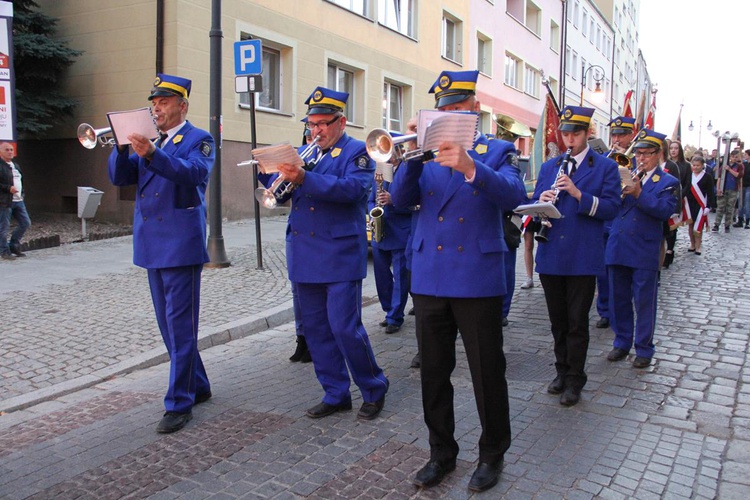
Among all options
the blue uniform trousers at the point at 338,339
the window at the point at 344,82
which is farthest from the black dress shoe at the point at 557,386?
the window at the point at 344,82

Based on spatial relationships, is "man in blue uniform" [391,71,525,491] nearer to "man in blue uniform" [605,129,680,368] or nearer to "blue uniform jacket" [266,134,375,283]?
"blue uniform jacket" [266,134,375,283]

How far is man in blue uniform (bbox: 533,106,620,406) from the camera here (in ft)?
15.6

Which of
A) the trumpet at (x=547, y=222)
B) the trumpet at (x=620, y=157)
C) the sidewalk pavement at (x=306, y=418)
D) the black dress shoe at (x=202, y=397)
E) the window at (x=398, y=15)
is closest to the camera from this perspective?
the sidewalk pavement at (x=306, y=418)

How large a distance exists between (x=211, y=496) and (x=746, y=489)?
2773mm

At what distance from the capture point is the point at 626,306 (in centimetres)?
Answer: 588

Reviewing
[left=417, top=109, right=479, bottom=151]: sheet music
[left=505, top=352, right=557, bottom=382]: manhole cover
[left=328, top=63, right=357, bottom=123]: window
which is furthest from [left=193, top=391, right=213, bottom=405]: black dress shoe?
[left=328, top=63, right=357, bottom=123]: window

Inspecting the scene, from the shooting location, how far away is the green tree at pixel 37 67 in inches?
543

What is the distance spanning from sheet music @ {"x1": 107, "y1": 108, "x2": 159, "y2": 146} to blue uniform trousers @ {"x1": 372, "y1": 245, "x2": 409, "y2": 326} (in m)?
3.34

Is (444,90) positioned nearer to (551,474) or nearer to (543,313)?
(551,474)

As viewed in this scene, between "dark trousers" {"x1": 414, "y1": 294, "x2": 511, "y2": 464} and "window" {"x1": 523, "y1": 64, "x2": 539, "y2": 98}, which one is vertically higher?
"window" {"x1": 523, "y1": 64, "x2": 539, "y2": 98}

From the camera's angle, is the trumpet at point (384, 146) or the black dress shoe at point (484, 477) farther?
the black dress shoe at point (484, 477)

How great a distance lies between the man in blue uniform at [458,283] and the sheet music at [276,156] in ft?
2.19

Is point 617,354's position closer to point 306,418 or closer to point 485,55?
point 306,418

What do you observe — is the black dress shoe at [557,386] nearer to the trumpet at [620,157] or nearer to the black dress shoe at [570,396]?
the black dress shoe at [570,396]
